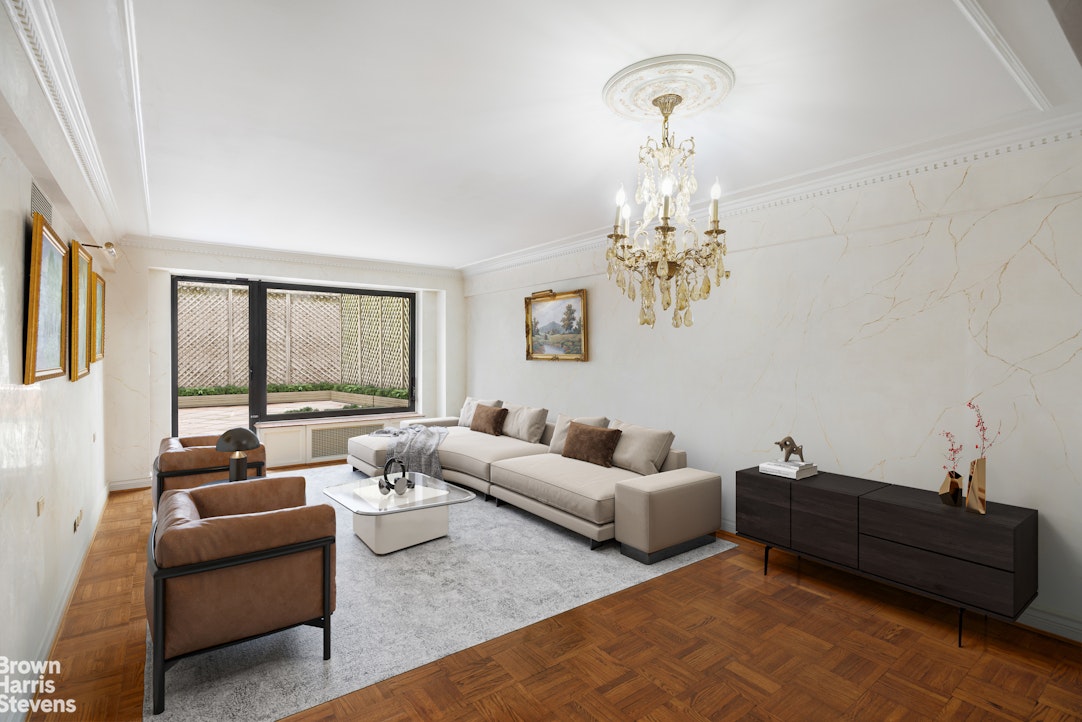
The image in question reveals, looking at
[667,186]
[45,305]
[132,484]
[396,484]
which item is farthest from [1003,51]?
[132,484]

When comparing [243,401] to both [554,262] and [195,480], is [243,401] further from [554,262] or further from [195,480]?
[554,262]

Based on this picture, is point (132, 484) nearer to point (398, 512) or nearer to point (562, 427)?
point (398, 512)

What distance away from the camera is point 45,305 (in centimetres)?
253

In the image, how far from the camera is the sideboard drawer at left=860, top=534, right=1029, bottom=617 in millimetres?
2592

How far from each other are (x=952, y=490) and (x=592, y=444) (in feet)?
8.36

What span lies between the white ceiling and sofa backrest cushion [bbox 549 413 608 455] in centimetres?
203

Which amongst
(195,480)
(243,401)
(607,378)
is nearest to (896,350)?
(607,378)

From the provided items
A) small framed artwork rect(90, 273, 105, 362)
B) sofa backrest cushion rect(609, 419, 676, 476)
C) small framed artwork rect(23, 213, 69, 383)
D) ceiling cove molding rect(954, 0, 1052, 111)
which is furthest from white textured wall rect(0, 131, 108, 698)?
sofa backrest cushion rect(609, 419, 676, 476)

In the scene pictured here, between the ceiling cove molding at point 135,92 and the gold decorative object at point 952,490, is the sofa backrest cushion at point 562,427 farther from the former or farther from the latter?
the ceiling cove molding at point 135,92

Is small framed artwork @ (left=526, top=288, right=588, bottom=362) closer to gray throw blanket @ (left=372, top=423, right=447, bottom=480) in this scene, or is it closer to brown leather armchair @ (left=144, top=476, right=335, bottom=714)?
gray throw blanket @ (left=372, top=423, right=447, bottom=480)

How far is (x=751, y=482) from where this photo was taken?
365 centimetres

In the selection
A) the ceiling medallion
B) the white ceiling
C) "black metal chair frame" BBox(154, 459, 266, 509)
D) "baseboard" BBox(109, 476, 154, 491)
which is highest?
the white ceiling

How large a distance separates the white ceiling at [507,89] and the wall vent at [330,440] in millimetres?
3514

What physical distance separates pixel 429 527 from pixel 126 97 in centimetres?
313
